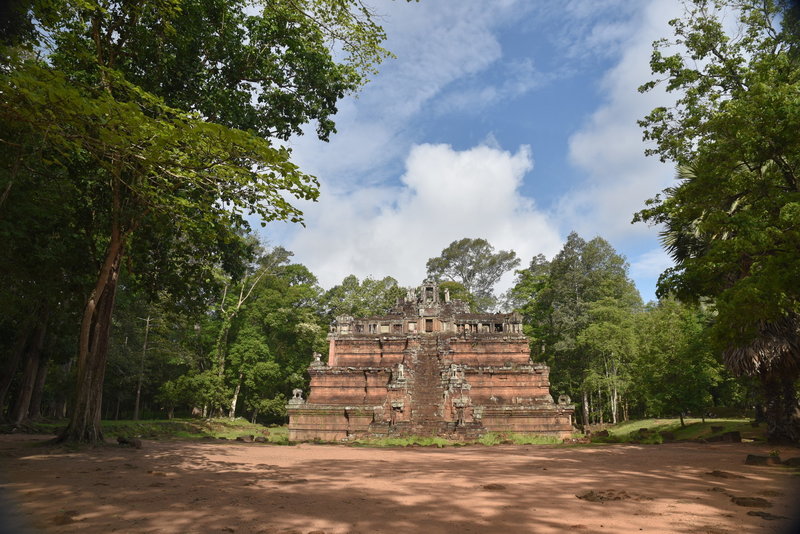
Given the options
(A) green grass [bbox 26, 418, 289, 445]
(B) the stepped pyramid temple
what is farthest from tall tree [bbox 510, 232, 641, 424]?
(A) green grass [bbox 26, 418, 289, 445]

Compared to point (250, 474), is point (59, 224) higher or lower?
higher

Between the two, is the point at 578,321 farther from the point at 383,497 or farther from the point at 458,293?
the point at 383,497

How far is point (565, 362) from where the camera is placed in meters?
38.2

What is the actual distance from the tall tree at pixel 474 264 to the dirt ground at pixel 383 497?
55.5 m

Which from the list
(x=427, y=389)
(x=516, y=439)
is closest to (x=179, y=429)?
(x=427, y=389)

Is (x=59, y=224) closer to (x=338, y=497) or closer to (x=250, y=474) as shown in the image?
(x=250, y=474)

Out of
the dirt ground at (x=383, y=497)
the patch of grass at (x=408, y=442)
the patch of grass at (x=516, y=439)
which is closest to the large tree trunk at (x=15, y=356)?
the dirt ground at (x=383, y=497)

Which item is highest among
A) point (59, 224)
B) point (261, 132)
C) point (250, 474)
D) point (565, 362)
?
point (261, 132)

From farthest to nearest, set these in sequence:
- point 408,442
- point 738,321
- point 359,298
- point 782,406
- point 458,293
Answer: point 458,293 < point 359,298 < point 408,442 < point 782,406 < point 738,321

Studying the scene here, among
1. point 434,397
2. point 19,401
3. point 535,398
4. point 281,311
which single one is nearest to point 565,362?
point 535,398

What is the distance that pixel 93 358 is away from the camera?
42.2 ft

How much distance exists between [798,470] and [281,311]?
34922mm

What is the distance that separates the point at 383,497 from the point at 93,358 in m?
10.7

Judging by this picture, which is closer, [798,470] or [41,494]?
[41,494]
